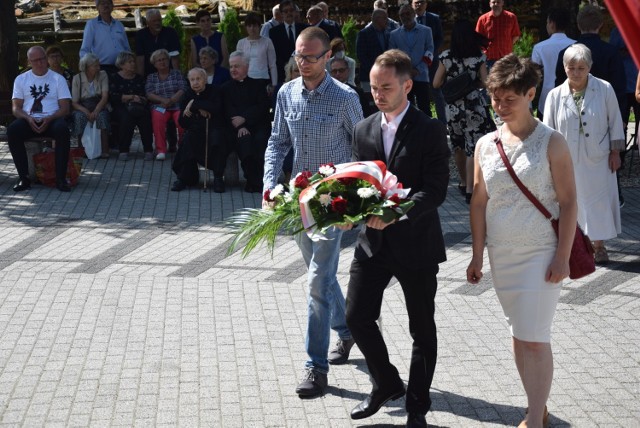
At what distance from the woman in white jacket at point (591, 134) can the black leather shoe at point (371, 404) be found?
13.3 ft

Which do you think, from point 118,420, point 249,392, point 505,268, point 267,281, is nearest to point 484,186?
point 505,268

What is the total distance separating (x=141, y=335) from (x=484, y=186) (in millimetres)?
3137

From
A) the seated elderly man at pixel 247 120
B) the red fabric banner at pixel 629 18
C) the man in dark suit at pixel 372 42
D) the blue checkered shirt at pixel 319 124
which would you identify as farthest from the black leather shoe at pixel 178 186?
the red fabric banner at pixel 629 18

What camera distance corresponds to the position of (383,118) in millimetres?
6059

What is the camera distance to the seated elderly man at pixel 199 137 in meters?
13.9

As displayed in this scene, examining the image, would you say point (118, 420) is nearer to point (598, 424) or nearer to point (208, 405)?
point (208, 405)

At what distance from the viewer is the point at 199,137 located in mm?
14023

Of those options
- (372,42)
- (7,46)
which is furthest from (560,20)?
(7,46)

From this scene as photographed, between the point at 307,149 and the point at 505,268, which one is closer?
the point at 505,268

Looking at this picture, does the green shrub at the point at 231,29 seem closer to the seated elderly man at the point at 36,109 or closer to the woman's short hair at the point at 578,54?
the seated elderly man at the point at 36,109

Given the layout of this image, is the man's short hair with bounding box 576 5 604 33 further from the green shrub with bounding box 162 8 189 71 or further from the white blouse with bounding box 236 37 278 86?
the green shrub with bounding box 162 8 189 71

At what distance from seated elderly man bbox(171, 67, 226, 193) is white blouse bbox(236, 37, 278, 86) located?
240 centimetres

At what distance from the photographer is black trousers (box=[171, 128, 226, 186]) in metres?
13.9

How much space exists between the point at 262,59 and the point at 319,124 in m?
9.81
